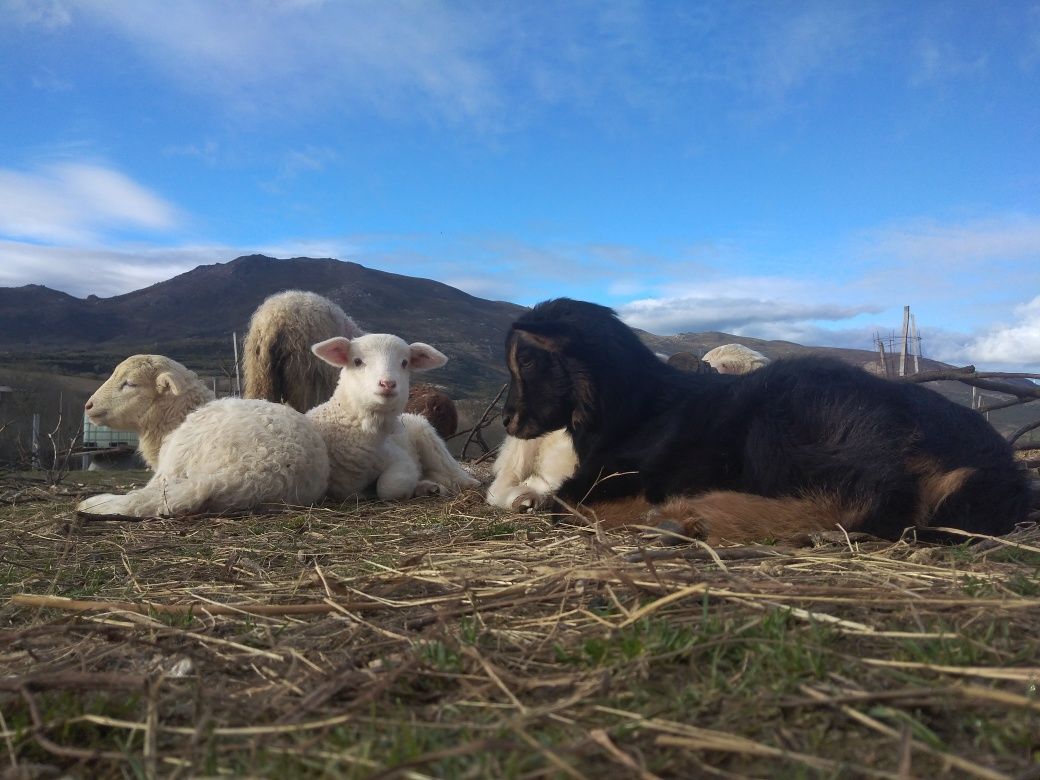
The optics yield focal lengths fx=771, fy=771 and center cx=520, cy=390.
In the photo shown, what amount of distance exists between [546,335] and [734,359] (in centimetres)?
628

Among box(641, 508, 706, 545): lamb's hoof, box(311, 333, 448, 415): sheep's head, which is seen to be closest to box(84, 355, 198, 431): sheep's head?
box(311, 333, 448, 415): sheep's head

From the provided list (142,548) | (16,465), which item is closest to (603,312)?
(142,548)

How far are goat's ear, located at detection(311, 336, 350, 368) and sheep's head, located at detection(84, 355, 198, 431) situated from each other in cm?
138

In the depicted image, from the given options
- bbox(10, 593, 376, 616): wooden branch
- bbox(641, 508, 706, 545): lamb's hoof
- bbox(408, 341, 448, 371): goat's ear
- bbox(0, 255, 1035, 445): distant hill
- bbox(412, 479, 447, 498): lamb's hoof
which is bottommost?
bbox(412, 479, 447, 498): lamb's hoof

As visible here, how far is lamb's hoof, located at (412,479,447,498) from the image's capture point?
6.85 meters

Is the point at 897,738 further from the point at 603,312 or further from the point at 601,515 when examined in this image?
the point at 603,312

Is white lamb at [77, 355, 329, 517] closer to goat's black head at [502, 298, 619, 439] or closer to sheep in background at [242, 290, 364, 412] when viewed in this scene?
goat's black head at [502, 298, 619, 439]

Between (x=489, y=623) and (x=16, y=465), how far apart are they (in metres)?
11.7

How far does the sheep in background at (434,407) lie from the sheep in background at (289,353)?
2.06 m

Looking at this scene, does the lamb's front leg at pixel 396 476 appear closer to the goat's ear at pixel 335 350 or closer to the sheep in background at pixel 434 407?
the goat's ear at pixel 335 350

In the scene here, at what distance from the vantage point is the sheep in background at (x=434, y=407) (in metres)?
11.0

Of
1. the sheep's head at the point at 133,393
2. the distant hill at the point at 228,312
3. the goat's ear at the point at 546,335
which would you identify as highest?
the distant hill at the point at 228,312

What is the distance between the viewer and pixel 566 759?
139 centimetres

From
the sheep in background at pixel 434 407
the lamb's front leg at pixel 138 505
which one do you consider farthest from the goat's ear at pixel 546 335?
the sheep in background at pixel 434 407
